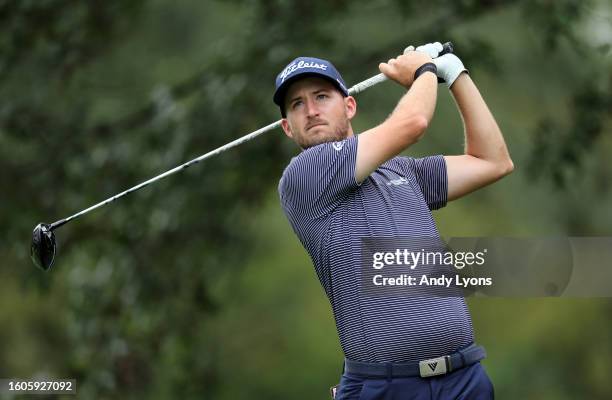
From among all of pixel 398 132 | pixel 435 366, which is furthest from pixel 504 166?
pixel 435 366

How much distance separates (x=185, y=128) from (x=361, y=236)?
19.6 ft

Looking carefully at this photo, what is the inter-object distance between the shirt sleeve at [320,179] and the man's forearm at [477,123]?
1.93 ft

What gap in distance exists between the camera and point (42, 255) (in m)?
5.46

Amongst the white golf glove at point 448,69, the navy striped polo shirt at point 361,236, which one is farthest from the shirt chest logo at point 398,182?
the white golf glove at point 448,69

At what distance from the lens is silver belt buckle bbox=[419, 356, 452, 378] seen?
4.26 m

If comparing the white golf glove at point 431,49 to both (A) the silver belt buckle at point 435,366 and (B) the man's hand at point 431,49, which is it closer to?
(B) the man's hand at point 431,49

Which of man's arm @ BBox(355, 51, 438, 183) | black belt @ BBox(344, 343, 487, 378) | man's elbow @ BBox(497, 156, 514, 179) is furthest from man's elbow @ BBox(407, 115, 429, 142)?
black belt @ BBox(344, 343, 487, 378)

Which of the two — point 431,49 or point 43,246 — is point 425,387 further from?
point 43,246

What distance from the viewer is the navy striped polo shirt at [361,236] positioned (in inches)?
168

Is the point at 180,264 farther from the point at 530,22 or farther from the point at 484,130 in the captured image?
the point at 484,130

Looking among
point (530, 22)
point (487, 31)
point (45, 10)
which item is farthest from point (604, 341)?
point (45, 10)

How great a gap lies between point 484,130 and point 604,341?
43.0 feet
